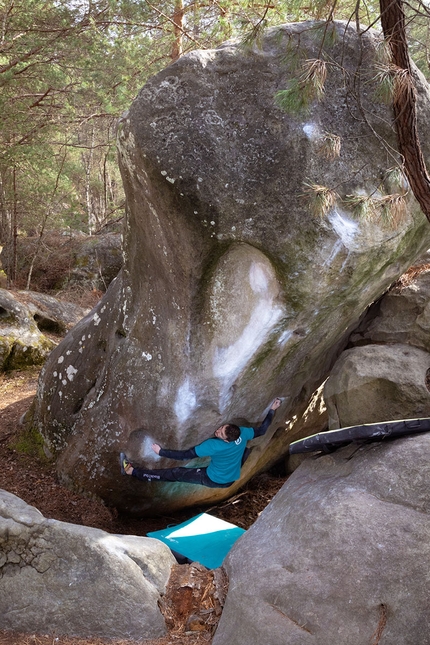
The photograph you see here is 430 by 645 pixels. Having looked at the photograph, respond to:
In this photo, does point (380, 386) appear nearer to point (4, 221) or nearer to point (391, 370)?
point (391, 370)

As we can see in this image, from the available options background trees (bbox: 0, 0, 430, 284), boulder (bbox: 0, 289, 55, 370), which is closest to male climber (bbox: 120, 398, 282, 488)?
boulder (bbox: 0, 289, 55, 370)

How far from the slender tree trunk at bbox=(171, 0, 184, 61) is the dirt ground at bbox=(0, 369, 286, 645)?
292 inches

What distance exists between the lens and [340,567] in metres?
3.82

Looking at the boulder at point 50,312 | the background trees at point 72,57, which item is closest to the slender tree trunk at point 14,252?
the background trees at point 72,57

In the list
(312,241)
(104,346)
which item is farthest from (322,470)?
(104,346)

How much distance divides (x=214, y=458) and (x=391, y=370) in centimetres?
226

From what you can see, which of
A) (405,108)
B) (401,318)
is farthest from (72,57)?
(401,318)

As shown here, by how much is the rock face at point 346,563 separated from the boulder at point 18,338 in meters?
7.73

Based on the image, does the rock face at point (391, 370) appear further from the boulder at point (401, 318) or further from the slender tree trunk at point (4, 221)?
the slender tree trunk at point (4, 221)

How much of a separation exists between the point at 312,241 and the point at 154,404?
2.58m

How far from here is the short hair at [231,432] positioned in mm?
6008

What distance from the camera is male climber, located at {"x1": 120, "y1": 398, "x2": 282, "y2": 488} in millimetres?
6098

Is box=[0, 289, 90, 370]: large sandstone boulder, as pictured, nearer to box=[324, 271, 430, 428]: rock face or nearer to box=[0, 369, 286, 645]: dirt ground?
box=[0, 369, 286, 645]: dirt ground

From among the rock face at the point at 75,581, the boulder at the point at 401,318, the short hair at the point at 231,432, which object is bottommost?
the rock face at the point at 75,581
